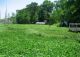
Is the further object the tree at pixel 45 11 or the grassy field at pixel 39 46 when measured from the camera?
the tree at pixel 45 11

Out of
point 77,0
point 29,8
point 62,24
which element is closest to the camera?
point 77,0

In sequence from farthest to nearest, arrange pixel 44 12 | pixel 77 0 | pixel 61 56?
pixel 44 12 → pixel 77 0 → pixel 61 56

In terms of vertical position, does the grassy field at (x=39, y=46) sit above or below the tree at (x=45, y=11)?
below

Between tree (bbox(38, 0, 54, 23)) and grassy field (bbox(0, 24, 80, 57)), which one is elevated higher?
tree (bbox(38, 0, 54, 23))

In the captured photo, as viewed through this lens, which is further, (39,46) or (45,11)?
(45,11)

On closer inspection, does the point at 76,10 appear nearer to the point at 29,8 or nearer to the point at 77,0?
the point at 77,0

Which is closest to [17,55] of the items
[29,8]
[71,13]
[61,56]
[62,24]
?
[61,56]

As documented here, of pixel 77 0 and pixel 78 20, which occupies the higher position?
pixel 77 0

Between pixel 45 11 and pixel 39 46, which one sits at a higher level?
pixel 45 11

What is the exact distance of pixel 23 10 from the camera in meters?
145

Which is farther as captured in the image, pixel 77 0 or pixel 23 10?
pixel 23 10

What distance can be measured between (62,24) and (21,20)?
203 ft

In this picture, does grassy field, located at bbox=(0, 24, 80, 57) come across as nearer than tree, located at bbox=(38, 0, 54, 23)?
Yes

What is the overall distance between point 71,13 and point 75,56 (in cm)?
4597
